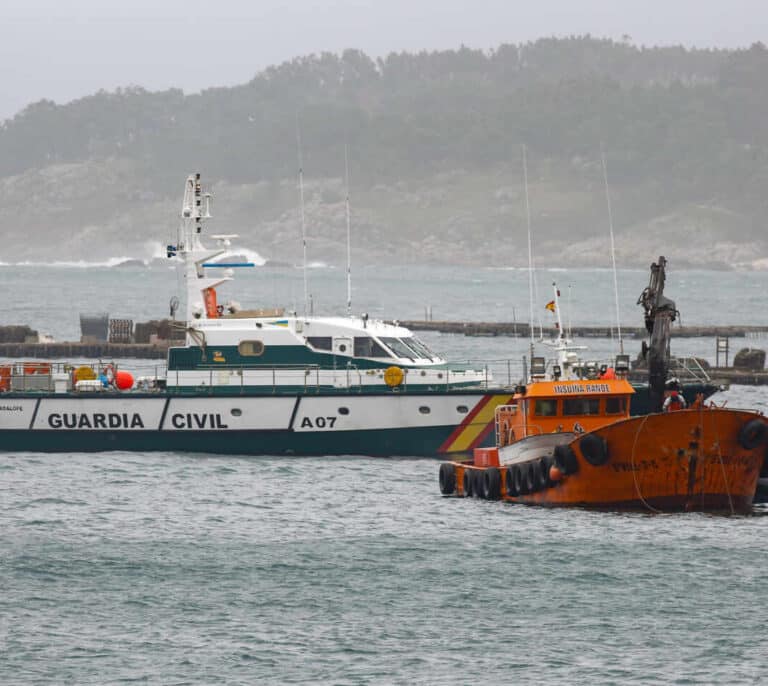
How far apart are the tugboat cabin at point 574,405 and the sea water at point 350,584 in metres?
2.24

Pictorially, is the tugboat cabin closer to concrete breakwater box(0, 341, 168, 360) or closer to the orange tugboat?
the orange tugboat

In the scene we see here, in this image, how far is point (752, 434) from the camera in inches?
1511

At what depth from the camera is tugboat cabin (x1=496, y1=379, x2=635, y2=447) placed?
41.1 meters

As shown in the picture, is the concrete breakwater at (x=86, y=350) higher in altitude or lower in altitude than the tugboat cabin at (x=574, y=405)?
higher

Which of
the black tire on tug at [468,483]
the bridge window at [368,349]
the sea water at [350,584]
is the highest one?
the bridge window at [368,349]

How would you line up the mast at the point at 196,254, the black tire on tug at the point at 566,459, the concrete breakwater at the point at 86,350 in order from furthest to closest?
the concrete breakwater at the point at 86,350 < the mast at the point at 196,254 < the black tire on tug at the point at 566,459

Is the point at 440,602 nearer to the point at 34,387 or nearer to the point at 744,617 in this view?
the point at 744,617

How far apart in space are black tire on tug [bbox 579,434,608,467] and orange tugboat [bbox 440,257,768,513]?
0.8 inches

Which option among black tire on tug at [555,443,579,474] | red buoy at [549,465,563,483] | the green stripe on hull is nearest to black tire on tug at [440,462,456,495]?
red buoy at [549,465,563,483]

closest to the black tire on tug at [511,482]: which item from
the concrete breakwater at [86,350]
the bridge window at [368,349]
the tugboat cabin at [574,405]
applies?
the tugboat cabin at [574,405]

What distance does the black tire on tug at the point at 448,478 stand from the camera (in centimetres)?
4325

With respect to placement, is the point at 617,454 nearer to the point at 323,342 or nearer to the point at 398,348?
the point at 398,348

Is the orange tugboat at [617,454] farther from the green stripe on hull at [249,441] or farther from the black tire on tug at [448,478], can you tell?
A: the green stripe on hull at [249,441]

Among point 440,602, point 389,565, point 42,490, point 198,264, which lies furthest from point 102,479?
point 440,602
